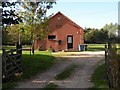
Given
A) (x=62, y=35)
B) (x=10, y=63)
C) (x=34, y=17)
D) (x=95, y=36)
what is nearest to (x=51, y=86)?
(x=10, y=63)

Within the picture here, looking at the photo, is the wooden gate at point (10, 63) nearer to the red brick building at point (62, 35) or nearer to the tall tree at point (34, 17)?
the tall tree at point (34, 17)

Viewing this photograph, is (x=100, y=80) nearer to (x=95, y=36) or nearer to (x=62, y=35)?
(x=62, y=35)

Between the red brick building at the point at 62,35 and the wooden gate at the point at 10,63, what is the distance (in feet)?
101

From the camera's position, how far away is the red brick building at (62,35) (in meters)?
48.9

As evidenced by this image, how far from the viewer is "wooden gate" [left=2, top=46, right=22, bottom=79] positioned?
14961mm

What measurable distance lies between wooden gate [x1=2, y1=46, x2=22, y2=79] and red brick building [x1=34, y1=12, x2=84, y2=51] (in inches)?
1215

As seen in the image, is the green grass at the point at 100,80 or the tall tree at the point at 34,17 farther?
the tall tree at the point at 34,17

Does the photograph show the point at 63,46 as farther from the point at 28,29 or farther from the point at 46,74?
the point at 46,74

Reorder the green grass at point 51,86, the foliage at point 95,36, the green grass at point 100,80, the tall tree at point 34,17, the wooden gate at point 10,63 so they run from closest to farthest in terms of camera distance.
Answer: the green grass at point 51,86, the green grass at point 100,80, the wooden gate at point 10,63, the tall tree at point 34,17, the foliage at point 95,36

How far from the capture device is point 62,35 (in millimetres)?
49312

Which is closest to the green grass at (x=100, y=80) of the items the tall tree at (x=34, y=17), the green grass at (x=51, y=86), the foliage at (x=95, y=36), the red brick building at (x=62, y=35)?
the green grass at (x=51, y=86)

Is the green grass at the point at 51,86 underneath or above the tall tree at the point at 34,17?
underneath

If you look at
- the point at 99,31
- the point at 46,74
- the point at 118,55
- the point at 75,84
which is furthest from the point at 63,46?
the point at 118,55

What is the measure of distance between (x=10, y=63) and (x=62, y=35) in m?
33.6
